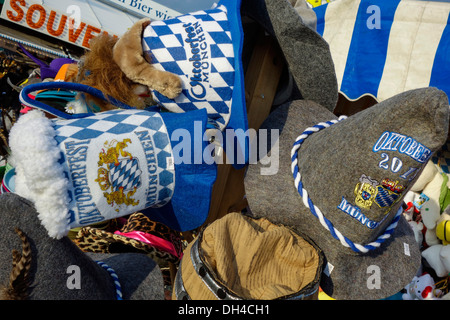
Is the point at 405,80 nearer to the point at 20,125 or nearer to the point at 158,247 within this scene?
the point at 158,247

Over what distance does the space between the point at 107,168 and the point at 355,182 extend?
43cm

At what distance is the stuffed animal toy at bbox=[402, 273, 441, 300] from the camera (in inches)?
55.0

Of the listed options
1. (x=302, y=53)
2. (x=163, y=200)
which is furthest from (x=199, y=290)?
(x=302, y=53)

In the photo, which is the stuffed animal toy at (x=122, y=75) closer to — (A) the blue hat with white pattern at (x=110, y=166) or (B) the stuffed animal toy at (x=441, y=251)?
(A) the blue hat with white pattern at (x=110, y=166)

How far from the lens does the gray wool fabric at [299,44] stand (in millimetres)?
634

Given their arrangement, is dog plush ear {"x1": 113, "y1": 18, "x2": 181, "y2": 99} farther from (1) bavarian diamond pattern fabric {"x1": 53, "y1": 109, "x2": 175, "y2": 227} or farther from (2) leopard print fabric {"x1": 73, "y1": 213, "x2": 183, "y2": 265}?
(2) leopard print fabric {"x1": 73, "y1": 213, "x2": 183, "y2": 265}

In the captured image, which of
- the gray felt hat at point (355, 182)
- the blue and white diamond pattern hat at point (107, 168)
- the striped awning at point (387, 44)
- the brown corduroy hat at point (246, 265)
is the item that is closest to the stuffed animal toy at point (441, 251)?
the striped awning at point (387, 44)

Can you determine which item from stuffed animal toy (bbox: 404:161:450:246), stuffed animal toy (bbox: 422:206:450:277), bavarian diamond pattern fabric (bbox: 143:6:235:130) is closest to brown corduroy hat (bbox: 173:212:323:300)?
bavarian diamond pattern fabric (bbox: 143:6:235:130)

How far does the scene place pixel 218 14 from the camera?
0.67m

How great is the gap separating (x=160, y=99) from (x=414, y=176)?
0.53m

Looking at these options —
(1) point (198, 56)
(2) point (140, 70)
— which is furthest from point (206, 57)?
(2) point (140, 70)

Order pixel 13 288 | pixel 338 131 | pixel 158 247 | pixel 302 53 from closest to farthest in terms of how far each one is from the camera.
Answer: pixel 13 288, pixel 338 131, pixel 302 53, pixel 158 247

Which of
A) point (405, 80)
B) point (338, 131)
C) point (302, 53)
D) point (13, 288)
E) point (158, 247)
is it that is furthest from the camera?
point (405, 80)

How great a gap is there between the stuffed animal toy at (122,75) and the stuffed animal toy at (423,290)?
1492 millimetres
